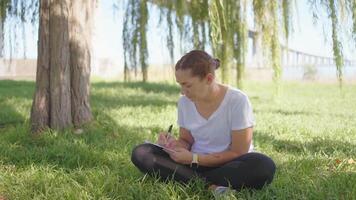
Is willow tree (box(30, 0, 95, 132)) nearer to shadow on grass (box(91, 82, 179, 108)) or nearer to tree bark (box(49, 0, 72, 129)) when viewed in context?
tree bark (box(49, 0, 72, 129))

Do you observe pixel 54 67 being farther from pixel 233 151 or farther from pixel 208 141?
pixel 233 151

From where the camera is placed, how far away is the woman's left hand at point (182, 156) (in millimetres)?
3328

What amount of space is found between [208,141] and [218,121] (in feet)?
0.59

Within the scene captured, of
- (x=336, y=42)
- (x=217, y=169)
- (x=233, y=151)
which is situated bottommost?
(x=217, y=169)

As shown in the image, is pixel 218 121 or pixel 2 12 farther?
pixel 2 12

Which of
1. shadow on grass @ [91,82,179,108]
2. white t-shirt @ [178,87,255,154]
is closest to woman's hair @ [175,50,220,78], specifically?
white t-shirt @ [178,87,255,154]

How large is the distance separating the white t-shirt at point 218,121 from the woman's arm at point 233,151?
0.15 ft

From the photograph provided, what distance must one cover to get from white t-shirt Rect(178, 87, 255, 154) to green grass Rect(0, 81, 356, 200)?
296 millimetres

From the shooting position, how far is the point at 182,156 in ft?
10.9

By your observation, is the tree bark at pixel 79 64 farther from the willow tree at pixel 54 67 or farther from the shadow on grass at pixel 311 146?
the shadow on grass at pixel 311 146

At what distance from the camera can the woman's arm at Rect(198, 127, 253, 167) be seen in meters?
3.21

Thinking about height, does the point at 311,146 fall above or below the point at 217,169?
below

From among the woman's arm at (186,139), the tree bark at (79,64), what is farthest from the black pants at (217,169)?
the tree bark at (79,64)

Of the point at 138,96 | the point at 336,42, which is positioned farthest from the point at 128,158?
the point at 138,96
